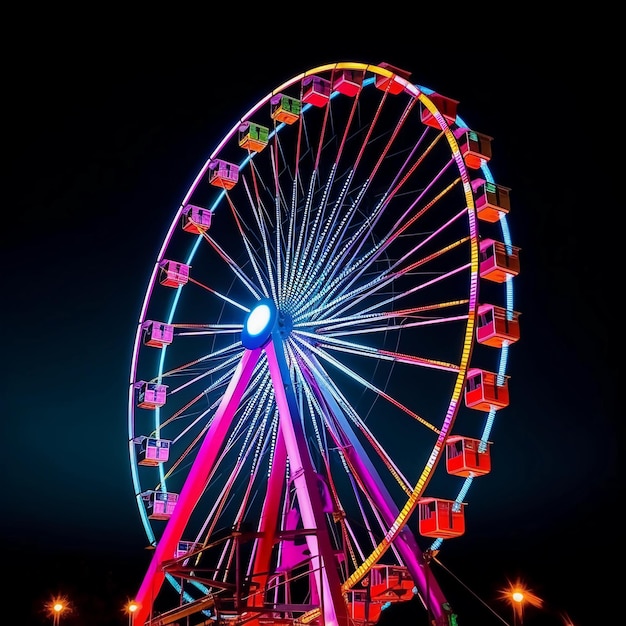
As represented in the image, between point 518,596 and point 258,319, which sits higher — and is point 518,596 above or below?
below

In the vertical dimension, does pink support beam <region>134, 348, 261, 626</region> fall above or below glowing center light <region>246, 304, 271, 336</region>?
below

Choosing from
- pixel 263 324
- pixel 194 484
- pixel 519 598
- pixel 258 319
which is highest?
pixel 258 319

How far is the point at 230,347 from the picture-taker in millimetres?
19109

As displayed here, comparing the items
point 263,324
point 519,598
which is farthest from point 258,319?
point 519,598

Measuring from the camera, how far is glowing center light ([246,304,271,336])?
18.0 metres

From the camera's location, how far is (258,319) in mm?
18266

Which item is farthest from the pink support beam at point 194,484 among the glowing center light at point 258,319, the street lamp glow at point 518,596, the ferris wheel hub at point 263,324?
the street lamp glow at point 518,596

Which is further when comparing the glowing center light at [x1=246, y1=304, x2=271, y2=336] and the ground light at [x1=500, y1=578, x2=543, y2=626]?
the glowing center light at [x1=246, y1=304, x2=271, y2=336]

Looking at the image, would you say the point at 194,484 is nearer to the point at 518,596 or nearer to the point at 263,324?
the point at 263,324

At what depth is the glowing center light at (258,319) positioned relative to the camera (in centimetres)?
1795

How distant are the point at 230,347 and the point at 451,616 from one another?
24.1ft

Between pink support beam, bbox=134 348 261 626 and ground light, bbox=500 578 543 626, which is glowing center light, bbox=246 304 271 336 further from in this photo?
ground light, bbox=500 578 543 626

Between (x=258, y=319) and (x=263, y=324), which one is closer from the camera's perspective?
(x=263, y=324)

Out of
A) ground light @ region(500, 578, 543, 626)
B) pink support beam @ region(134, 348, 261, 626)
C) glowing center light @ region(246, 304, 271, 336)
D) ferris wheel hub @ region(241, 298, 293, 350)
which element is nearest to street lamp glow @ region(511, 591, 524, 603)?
ground light @ region(500, 578, 543, 626)
